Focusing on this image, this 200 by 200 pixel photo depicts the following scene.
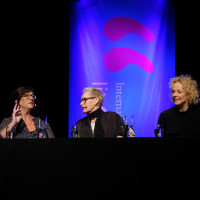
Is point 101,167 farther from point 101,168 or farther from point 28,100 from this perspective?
point 28,100

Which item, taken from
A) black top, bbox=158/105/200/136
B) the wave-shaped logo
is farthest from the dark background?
black top, bbox=158/105/200/136

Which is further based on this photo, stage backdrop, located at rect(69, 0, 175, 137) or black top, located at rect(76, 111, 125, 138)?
stage backdrop, located at rect(69, 0, 175, 137)

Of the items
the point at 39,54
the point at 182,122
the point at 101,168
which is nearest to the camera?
the point at 101,168

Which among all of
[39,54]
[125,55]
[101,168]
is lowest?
[101,168]

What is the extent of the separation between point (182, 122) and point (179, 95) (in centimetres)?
30

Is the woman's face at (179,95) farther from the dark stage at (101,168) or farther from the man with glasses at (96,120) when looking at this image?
the dark stage at (101,168)

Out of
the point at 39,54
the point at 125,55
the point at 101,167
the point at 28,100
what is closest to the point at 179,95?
the point at 125,55

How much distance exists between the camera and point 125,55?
14.2 feet

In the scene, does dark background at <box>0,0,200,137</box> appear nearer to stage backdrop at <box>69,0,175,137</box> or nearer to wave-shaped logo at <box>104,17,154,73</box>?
stage backdrop at <box>69,0,175,137</box>

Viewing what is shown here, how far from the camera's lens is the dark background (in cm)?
471

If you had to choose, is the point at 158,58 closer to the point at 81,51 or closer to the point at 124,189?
the point at 81,51

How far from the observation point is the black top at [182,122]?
3.12 m

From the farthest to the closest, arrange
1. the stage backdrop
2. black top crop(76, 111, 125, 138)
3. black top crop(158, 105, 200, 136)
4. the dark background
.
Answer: the dark background
the stage backdrop
black top crop(76, 111, 125, 138)
black top crop(158, 105, 200, 136)

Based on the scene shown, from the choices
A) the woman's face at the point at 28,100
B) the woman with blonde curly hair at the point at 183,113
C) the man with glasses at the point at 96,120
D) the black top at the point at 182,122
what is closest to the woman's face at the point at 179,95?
the woman with blonde curly hair at the point at 183,113
